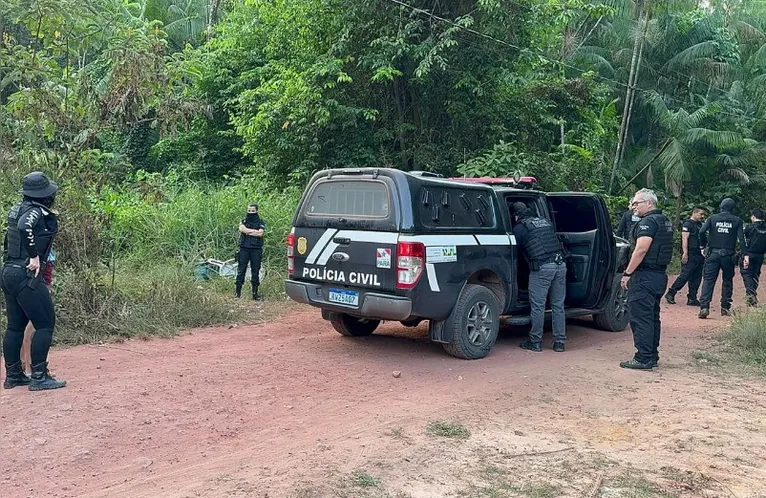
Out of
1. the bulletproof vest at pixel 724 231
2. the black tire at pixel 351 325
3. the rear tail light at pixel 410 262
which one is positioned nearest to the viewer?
the rear tail light at pixel 410 262

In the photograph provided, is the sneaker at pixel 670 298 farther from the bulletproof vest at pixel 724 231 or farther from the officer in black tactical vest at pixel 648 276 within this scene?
the officer in black tactical vest at pixel 648 276

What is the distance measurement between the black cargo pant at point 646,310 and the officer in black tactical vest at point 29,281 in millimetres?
5335

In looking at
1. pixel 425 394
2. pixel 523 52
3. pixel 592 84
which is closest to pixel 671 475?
pixel 425 394

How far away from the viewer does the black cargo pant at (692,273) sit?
36.7ft

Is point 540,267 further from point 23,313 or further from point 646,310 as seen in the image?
point 23,313

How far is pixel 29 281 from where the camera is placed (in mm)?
5324

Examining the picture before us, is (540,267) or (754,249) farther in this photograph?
(754,249)

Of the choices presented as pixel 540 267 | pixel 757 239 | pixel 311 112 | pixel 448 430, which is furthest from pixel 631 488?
pixel 311 112

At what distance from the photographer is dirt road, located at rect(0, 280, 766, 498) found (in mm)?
3992

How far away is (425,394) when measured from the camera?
582 cm

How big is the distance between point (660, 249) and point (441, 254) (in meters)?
2.23

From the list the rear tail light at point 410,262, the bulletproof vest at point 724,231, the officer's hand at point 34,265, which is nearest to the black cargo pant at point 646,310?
the rear tail light at point 410,262

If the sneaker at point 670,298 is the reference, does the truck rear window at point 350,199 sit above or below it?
above

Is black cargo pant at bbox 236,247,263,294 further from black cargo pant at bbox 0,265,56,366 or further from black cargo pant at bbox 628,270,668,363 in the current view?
black cargo pant at bbox 628,270,668,363
